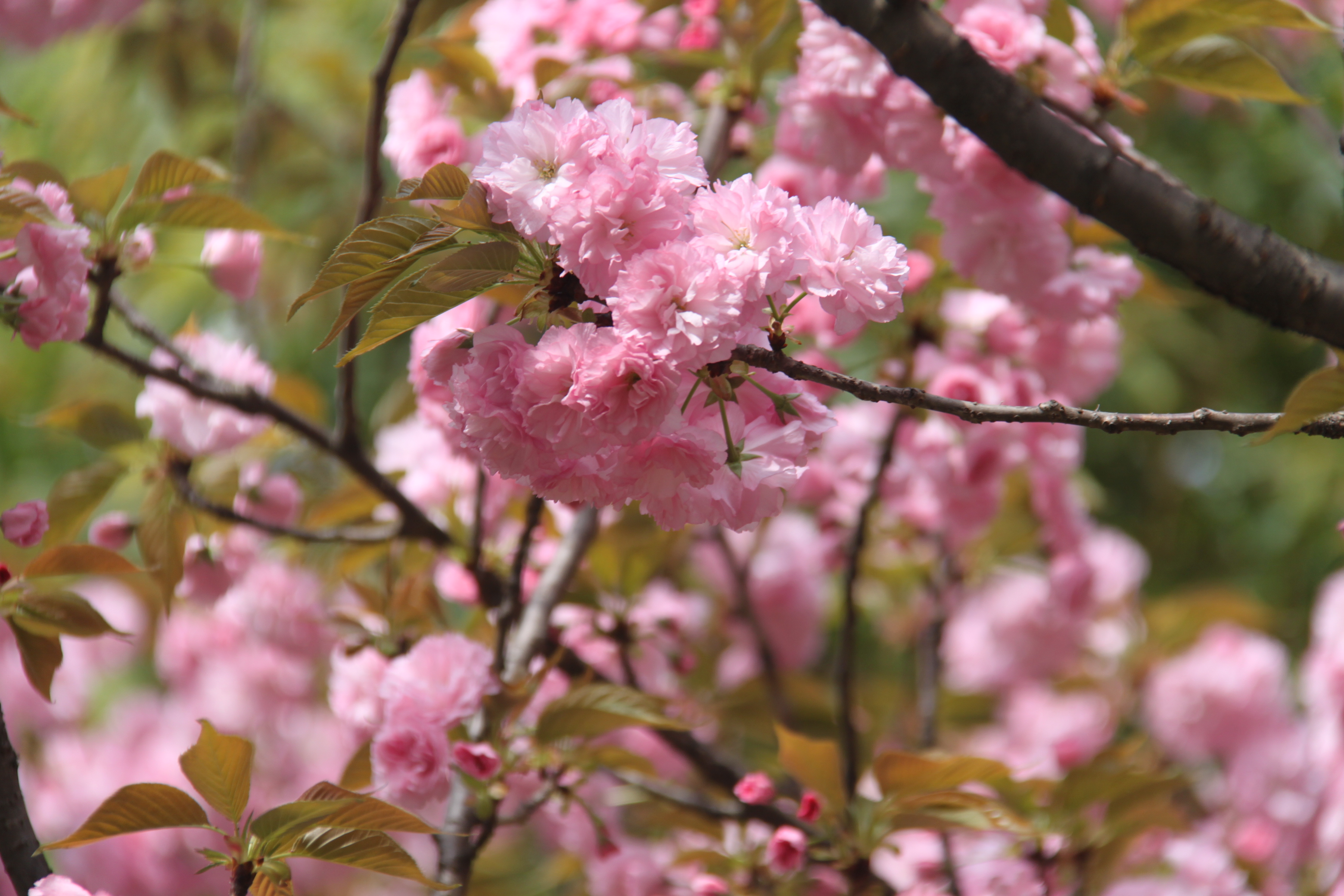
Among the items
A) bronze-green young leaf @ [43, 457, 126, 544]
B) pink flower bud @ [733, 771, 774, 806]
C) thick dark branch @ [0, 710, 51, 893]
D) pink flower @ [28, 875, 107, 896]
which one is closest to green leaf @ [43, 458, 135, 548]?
bronze-green young leaf @ [43, 457, 126, 544]

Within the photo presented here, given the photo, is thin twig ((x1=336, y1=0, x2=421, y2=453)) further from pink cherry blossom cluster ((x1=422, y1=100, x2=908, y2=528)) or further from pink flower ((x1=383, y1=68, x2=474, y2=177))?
pink cherry blossom cluster ((x1=422, y1=100, x2=908, y2=528))

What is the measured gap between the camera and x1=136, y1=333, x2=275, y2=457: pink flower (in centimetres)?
108

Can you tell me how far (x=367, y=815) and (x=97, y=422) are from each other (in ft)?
2.06

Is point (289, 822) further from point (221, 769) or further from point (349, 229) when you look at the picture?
point (349, 229)

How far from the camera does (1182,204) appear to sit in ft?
2.52

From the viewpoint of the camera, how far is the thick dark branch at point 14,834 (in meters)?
0.68

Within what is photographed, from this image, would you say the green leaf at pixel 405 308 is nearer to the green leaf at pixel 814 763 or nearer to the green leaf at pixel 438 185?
the green leaf at pixel 438 185

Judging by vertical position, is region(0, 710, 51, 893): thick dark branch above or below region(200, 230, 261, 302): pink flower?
below

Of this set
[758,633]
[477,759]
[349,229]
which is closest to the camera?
[477,759]

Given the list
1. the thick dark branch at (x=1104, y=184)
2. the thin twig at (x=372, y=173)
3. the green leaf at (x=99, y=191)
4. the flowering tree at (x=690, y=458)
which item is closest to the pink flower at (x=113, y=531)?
the flowering tree at (x=690, y=458)

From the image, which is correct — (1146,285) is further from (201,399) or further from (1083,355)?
(201,399)

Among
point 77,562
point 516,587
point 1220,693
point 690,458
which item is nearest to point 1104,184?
point 690,458

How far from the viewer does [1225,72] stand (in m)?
0.89

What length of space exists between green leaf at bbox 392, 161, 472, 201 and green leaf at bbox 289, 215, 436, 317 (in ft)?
0.04
